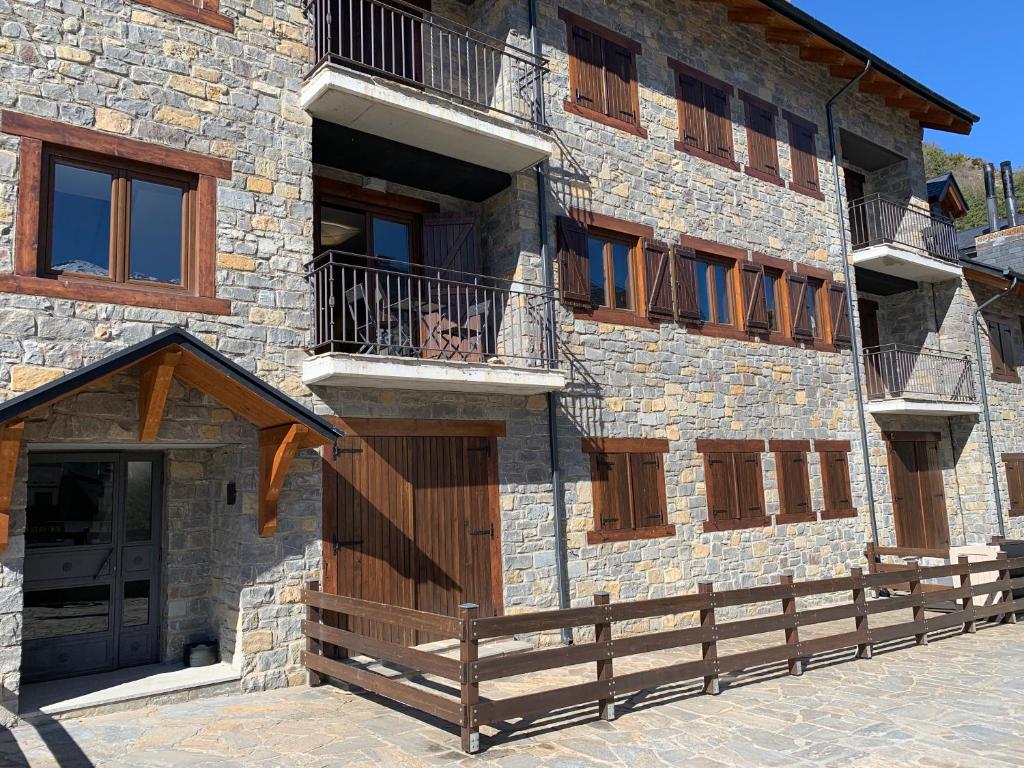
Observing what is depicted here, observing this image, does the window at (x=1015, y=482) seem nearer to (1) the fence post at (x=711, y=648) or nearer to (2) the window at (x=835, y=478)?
(2) the window at (x=835, y=478)

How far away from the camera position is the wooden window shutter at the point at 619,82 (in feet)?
36.2

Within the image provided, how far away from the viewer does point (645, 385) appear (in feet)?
34.9

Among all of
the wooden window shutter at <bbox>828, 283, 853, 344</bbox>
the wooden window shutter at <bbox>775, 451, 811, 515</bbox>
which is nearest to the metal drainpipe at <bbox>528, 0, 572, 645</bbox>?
the wooden window shutter at <bbox>775, 451, 811, 515</bbox>

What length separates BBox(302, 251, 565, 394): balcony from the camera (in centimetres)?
753

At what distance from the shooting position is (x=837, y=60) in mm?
14219

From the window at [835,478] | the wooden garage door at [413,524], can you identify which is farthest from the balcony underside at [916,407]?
the wooden garage door at [413,524]

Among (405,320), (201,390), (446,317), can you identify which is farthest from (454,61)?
(201,390)

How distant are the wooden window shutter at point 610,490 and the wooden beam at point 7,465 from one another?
20.3 feet

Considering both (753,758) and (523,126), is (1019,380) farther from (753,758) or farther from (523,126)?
(753,758)

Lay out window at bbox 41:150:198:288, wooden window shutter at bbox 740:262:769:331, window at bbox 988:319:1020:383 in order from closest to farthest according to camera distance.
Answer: window at bbox 41:150:198:288 < wooden window shutter at bbox 740:262:769:331 < window at bbox 988:319:1020:383

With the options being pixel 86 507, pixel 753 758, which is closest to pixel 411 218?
pixel 86 507

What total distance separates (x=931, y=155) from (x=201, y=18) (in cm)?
5467

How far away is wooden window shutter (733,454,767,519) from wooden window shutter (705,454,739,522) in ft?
0.39

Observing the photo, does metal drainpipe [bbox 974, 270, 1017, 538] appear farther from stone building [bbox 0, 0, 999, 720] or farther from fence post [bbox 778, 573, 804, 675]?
fence post [bbox 778, 573, 804, 675]
